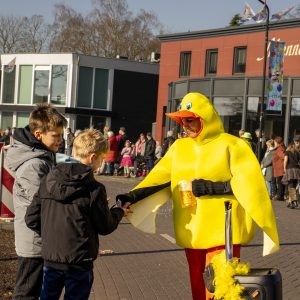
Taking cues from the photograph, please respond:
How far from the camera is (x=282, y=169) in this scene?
56.0 feet

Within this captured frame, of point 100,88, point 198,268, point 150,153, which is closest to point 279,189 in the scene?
point 150,153

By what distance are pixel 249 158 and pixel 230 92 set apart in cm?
2468

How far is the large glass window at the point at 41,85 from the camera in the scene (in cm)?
3934

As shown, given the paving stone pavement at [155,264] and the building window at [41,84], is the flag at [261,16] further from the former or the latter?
the building window at [41,84]

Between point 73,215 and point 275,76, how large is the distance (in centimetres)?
2088

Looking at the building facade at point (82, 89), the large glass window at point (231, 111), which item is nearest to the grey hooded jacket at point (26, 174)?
the large glass window at point (231, 111)

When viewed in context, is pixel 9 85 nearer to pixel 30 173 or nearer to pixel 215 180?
pixel 30 173

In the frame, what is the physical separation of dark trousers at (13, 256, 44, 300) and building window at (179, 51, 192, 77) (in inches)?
1141

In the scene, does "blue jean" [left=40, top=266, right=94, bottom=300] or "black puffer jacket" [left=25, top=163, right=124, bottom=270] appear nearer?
"black puffer jacket" [left=25, top=163, right=124, bottom=270]

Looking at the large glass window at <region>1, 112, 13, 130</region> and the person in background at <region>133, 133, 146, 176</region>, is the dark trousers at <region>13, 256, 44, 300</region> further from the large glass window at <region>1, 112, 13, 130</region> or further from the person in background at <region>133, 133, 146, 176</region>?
the large glass window at <region>1, 112, 13, 130</region>

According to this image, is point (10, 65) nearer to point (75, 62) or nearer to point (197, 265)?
point (75, 62)

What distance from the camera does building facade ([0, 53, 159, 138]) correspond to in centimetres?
3812

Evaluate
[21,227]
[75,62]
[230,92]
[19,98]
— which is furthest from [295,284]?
[19,98]

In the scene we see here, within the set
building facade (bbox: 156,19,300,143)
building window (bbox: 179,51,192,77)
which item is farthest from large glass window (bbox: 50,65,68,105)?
building window (bbox: 179,51,192,77)
